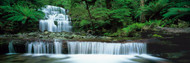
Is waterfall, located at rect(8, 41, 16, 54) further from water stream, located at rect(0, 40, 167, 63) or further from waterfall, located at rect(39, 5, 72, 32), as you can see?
waterfall, located at rect(39, 5, 72, 32)

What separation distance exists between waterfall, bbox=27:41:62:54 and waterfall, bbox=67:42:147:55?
507mm

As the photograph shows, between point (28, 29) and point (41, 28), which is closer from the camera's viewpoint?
point (28, 29)

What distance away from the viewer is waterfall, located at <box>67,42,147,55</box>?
16.3 ft

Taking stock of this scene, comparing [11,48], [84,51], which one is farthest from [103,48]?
[11,48]

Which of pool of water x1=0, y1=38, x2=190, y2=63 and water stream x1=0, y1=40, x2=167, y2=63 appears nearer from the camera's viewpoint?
pool of water x1=0, y1=38, x2=190, y2=63

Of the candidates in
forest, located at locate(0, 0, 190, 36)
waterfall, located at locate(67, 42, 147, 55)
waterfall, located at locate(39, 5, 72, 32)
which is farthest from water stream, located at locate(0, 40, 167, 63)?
waterfall, located at locate(39, 5, 72, 32)

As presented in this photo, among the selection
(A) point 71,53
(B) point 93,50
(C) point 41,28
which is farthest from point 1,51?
(C) point 41,28

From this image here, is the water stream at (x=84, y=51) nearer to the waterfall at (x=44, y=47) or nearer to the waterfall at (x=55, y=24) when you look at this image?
the waterfall at (x=44, y=47)

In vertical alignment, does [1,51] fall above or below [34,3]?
below

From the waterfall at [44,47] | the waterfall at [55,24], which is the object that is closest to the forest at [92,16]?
the waterfall at [55,24]

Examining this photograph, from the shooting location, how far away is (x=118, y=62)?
15.2 feet

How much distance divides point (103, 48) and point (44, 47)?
9.03 feet

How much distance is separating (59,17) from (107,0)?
6.48m

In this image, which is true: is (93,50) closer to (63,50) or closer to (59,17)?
(63,50)
